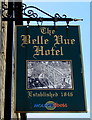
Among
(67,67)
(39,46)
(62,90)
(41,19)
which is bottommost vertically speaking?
(62,90)

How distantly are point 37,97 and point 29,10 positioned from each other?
1868mm

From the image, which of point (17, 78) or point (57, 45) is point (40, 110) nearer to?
point (17, 78)

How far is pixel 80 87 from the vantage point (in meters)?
5.89

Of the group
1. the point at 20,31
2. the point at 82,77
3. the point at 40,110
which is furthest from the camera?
the point at 20,31

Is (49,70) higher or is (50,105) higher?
(49,70)

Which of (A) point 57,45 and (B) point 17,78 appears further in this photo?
(A) point 57,45

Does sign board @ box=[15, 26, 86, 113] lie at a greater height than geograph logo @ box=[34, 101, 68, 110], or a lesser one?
greater

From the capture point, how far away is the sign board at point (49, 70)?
5.70m

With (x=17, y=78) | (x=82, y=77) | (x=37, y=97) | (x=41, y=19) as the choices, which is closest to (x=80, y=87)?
(x=82, y=77)

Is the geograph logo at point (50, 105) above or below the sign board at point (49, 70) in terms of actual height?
below

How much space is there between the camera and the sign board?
570 centimetres

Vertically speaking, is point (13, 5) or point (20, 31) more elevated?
point (13, 5)

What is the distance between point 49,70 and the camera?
599 centimetres

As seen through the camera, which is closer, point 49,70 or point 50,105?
point 50,105
